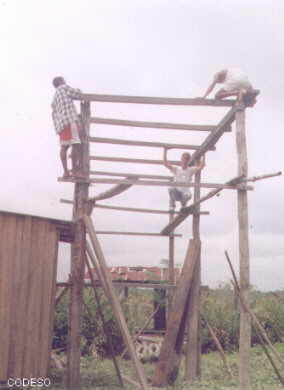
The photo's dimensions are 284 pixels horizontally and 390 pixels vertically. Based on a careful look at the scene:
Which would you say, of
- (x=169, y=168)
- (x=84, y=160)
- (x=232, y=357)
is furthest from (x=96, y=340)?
(x=84, y=160)

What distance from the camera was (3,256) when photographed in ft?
27.7

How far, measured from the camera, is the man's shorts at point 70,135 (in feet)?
31.1

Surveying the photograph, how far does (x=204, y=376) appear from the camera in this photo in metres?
12.2

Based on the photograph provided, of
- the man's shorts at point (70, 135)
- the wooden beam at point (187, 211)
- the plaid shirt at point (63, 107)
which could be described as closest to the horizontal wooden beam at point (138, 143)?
the man's shorts at point (70, 135)

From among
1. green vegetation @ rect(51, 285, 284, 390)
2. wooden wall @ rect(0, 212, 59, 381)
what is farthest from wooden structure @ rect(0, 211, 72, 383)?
green vegetation @ rect(51, 285, 284, 390)

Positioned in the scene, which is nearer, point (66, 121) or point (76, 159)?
point (66, 121)

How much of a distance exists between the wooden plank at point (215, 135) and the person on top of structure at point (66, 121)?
2.88 meters

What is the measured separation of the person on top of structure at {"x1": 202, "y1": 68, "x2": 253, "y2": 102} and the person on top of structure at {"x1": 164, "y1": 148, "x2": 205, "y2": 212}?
220 cm

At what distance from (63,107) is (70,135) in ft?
1.74

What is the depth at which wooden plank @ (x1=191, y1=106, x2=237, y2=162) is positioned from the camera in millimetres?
9773

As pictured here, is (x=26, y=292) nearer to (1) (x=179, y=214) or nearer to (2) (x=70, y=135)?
(2) (x=70, y=135)

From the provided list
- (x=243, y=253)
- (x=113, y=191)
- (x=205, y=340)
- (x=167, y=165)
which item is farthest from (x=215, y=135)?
(x=205, y=340)

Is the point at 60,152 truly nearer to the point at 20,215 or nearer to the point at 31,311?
the point at 20,215

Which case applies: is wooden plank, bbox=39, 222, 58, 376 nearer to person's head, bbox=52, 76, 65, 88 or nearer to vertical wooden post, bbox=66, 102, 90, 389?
vertical wooden post, bbox=66, 102, 90, 389
